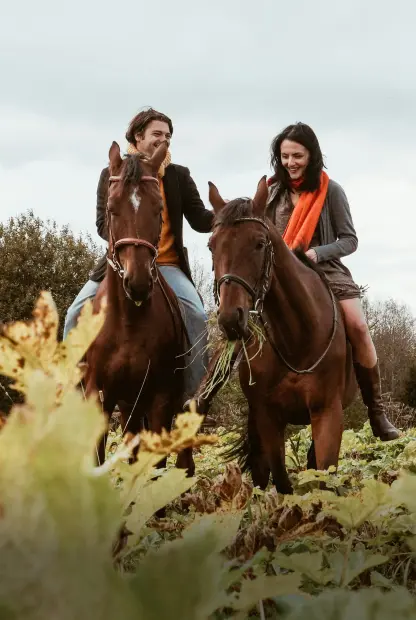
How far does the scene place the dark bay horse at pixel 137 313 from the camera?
4738 millimetres

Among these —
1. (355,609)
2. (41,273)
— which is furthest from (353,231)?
(41,273)

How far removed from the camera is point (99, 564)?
14.3 inches

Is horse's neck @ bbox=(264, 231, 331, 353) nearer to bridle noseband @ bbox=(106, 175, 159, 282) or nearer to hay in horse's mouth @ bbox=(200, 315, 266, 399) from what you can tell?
hay in horse's mouth @ bbox=(200, 315, 266, 399)

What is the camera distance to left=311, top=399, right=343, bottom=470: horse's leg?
4.80m

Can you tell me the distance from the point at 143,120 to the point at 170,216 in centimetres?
77

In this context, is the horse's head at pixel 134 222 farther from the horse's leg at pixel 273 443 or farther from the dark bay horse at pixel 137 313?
the horse's leg at pixel 273 443

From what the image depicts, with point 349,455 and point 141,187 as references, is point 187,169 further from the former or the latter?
point 349,455

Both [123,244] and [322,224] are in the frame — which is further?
[322,224]

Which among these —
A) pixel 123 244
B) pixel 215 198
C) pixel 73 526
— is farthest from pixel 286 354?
pixel 73 526

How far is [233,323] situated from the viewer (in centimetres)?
419

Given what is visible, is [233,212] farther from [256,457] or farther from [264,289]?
[256,457]

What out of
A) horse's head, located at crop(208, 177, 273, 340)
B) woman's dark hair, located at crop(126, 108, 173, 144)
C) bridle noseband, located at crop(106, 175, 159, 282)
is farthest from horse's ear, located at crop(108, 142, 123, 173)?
horse's head, located at crop(208, 177, 273, 340)

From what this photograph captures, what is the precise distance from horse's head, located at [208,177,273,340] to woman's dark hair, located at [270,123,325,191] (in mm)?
1241

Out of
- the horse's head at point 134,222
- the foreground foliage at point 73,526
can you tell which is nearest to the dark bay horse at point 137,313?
the horse's head at point 134,222
